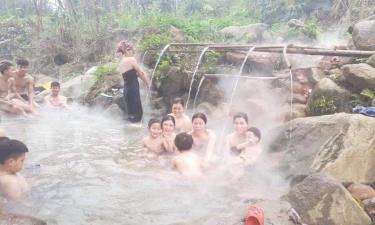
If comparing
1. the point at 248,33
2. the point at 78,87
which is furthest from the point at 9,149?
the point at 248,33

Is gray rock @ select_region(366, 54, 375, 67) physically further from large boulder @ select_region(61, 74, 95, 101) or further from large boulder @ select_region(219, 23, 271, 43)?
large boulder @ select_region(61, 74, 95, 101)

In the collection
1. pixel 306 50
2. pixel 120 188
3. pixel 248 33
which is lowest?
pixel 120 188

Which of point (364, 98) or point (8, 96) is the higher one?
point (364, 98)

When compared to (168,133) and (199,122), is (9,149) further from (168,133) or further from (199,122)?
(199,122)

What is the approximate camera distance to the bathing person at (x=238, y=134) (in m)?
6.19

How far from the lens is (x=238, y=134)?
629 centimetres

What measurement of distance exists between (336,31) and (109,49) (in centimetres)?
900

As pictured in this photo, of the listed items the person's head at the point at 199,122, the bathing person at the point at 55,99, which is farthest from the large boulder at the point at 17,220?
the bathing person at the point at 55,99

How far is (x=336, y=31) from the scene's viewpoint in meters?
16.6

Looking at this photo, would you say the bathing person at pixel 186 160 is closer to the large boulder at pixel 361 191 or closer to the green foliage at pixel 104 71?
the large boulder at pixel 361 191

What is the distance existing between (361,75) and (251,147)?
197 cm

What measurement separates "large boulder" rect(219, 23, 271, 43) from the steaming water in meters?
7.94

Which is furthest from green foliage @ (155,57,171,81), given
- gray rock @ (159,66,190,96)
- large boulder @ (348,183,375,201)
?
large boulder @ (348,183,375,201)

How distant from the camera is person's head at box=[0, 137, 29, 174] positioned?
4469 millimetres
